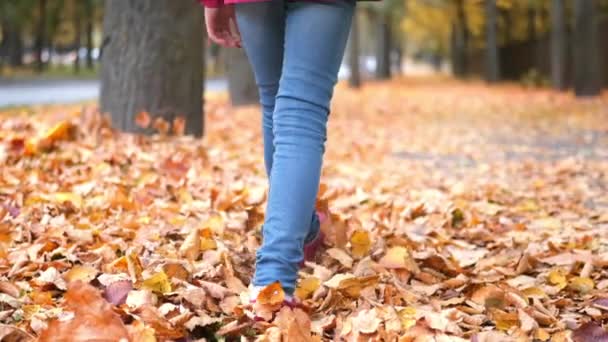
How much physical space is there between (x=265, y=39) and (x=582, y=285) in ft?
4.50

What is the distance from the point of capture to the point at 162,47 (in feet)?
21.1

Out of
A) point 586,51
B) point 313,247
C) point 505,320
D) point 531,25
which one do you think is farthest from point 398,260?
point 531,25

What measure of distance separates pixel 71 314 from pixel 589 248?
228 cm

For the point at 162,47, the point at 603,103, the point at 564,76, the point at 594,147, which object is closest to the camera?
the point at 162,47

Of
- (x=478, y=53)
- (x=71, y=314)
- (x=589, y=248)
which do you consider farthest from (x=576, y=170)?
(x=478, y=53)

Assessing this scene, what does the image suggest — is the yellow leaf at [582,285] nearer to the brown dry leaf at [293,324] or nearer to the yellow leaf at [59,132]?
the brown dry leaf at [293,324]

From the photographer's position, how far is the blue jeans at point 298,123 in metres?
2.30

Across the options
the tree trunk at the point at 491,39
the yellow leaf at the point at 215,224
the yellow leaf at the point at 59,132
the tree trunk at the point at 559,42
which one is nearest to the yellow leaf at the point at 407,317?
the yellow leaf at the point at 215,224

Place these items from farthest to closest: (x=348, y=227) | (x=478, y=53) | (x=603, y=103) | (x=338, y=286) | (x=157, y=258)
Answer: (x=478, y=53) < (x=603, y=103) < (x=348, y=227) < (x=157, y=258) < (x=338, y=286)

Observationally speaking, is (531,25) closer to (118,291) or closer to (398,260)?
(398,260)

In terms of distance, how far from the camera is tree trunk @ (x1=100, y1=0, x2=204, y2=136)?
6359mm

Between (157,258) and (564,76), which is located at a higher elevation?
Answer: (157,258)

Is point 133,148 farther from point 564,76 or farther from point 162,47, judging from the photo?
point 564,76

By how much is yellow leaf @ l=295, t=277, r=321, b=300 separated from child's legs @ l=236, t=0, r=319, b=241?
0.68ft
